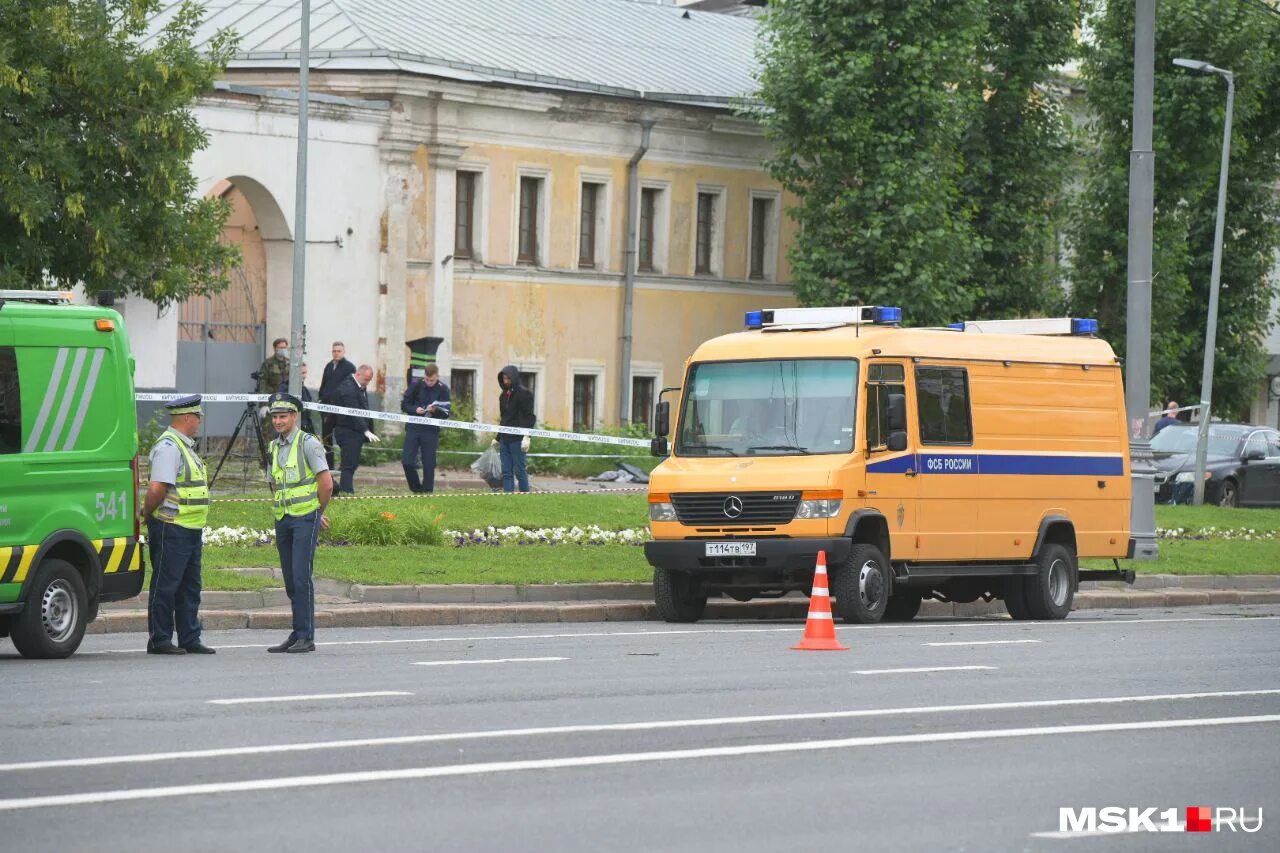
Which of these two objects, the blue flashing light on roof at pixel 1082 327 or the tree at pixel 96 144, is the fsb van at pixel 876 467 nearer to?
the blue flashing light on roof at pixel 1082 327

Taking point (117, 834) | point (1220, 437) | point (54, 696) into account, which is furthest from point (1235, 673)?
point (1220, 437)

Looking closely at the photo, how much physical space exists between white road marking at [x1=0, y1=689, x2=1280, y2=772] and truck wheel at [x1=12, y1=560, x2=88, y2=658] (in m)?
4.94

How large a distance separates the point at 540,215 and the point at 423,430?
16.7m

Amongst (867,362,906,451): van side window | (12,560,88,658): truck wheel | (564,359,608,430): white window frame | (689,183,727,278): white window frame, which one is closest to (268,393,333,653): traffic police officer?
(12,560,88,658): truck wheel

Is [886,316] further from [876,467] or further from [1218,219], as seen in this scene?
[1218,219]

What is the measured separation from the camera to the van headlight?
20562 millimetres

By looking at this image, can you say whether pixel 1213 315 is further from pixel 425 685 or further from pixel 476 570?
pixel 425 685

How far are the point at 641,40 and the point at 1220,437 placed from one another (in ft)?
57.1

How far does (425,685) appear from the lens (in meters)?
14.1

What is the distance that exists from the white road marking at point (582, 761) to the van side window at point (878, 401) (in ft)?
25.7

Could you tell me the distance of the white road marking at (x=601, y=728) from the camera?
1059 cm

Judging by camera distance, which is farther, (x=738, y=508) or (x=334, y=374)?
(x=334, y=374)

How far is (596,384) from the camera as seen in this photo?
5031cm

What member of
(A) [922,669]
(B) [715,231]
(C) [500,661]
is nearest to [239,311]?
(B) [715,231]
